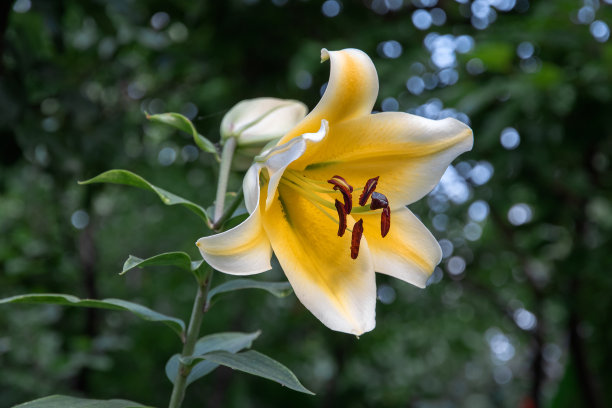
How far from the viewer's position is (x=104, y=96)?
8.77ft

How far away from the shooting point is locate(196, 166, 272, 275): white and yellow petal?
0.50 metres

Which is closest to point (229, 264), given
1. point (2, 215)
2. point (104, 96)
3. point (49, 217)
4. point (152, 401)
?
point (104, 96)

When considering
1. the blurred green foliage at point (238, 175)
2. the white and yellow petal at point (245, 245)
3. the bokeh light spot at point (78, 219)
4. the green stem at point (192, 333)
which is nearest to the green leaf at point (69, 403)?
the green stem at point (192, 333)

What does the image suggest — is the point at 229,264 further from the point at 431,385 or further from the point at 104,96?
the point at 431,385

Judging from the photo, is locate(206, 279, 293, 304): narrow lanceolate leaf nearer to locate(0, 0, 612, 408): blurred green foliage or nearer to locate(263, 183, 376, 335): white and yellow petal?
locate(263, 183, 376, 335): white and yellow petal

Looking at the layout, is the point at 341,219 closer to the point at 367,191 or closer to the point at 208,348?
the point at 367,191

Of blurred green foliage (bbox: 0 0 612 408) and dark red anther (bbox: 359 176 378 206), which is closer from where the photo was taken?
dark red anther (bbox: 359 176 378 206)

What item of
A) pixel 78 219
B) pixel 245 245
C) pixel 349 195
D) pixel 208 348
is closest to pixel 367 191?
pixel 349 195

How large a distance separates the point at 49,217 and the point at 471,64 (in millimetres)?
2271

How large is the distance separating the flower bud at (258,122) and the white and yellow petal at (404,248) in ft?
0.47

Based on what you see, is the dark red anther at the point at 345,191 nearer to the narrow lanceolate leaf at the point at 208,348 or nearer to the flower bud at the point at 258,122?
the flower bud at the point at 258,122

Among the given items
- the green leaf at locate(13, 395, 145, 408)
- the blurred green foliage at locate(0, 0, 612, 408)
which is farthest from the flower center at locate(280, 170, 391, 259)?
the blurred green foliage at locate(0, 0, 612, 408)

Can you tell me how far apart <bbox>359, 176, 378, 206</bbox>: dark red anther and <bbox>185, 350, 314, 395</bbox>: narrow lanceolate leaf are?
17cm

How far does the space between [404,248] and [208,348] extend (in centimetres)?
26
